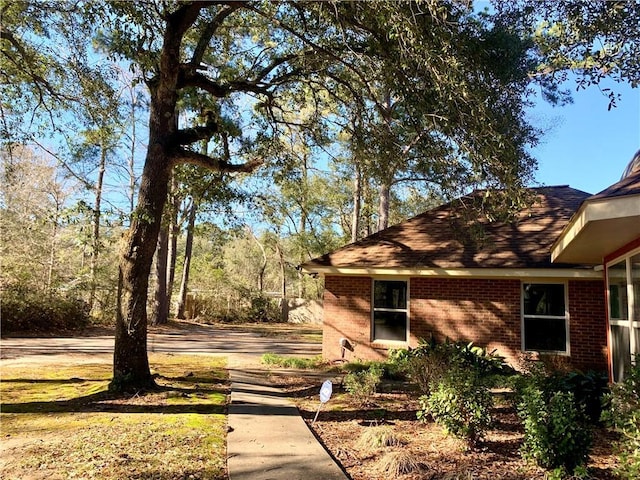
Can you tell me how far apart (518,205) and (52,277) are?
1895 cm

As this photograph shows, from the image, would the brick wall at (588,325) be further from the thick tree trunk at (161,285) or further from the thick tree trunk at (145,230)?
the thick tree trunk at (161,285)

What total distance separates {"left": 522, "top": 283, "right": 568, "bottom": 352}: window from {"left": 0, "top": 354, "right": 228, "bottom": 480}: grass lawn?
23.5 feet

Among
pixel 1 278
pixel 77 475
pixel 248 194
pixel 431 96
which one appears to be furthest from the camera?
pixel 1 278

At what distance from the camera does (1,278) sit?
16.8 metres

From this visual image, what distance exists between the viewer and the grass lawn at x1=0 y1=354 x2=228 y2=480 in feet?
14.8

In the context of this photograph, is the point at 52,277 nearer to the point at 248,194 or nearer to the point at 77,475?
the point at 248,194

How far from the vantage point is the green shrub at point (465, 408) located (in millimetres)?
5246

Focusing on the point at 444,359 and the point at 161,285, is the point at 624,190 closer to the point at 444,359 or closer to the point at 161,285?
the point at 444,359

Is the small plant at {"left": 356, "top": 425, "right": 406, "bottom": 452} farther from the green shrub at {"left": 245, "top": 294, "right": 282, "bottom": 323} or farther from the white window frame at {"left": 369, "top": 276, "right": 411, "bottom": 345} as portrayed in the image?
the green shrub at {"left": 245, "top": 294, "right": 282, "bottom": 323}

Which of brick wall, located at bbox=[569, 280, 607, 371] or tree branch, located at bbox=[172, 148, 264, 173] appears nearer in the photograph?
tree branch, located at bbox=[172, 148, 264, 173]

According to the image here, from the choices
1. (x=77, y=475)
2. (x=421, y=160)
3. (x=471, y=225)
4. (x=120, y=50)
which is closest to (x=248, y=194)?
(x=120, y=50)

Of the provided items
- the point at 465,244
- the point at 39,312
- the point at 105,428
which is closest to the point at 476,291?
the point at 465,244

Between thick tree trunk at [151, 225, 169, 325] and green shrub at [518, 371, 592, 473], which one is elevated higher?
thick tree trunk at [151, 225, 169, 325]

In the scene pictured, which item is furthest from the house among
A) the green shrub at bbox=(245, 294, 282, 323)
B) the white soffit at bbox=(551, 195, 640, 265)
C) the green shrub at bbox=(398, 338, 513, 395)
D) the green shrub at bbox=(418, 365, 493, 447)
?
the green shrub at bbox=(245, 294, 282, 323)
